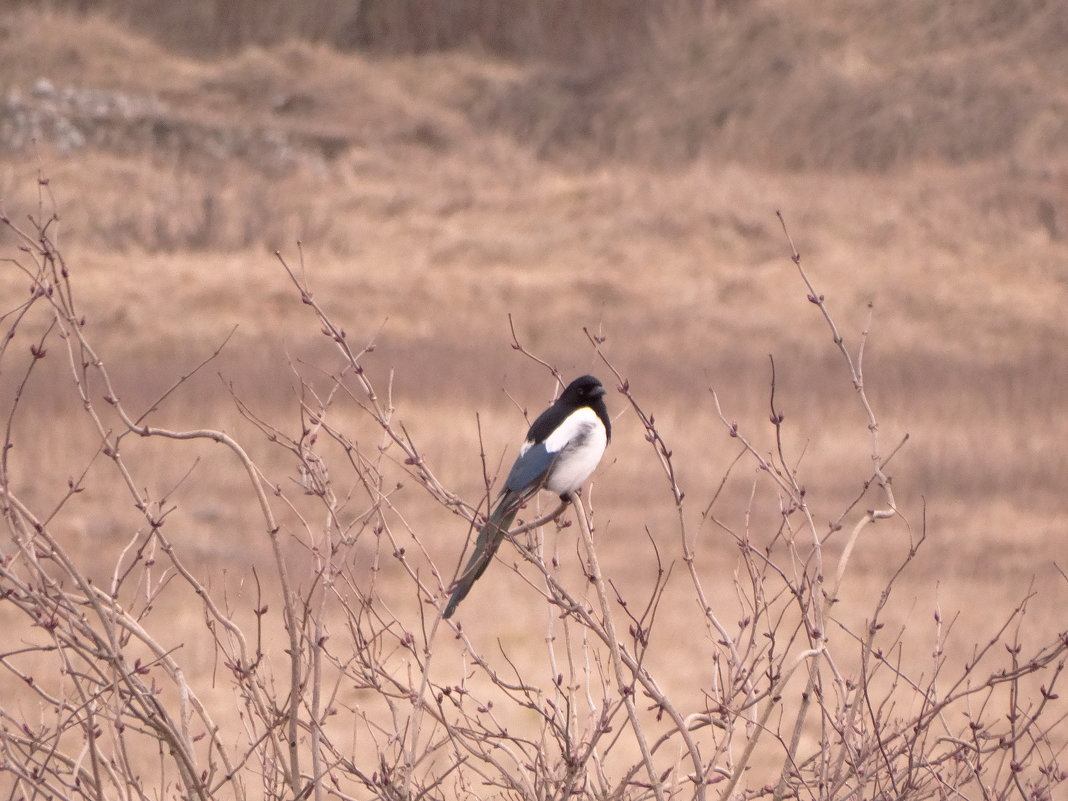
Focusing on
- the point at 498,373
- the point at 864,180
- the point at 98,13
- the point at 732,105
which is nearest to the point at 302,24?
the point at 98,13

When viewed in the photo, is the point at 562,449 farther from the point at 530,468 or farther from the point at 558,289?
the point at 558,289

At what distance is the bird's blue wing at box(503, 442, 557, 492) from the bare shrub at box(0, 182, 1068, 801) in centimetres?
24

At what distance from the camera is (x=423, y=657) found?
842cm

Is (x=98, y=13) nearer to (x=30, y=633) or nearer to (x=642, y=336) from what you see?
(x=642, y=336)

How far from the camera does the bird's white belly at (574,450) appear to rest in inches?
170

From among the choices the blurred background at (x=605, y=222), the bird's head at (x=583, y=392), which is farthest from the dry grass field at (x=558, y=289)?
the bird's head at (x=583, y=392)

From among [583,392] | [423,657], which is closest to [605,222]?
[423,657]

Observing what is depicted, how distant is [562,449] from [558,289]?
64.0 feet

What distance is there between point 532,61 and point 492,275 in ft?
46.9

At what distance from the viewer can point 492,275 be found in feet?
80.5

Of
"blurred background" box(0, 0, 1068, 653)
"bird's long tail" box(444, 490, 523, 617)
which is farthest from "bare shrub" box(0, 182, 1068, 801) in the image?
"blurred background" box(0, 0, 1068, 653)

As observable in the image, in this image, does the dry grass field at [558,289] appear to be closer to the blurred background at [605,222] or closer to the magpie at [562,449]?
the blurred background at [605,222]

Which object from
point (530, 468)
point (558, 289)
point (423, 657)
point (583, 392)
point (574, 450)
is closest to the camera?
point (530, 468)

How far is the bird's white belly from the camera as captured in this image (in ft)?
14.2
